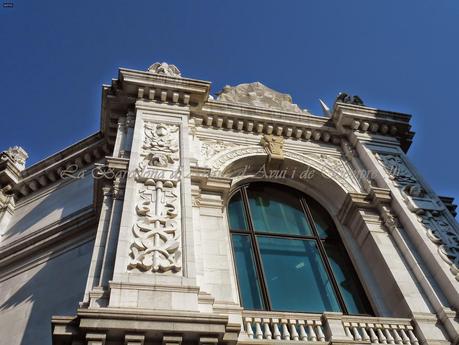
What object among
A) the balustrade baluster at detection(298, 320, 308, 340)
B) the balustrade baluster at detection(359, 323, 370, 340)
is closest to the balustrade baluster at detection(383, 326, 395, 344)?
the balustrade baluster at detection(359, 323, 370, 340)

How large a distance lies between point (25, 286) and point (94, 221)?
7.29ft

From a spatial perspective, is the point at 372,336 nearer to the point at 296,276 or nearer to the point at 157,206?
the point at 296,276

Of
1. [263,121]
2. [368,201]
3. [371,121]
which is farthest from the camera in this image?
[371,121]

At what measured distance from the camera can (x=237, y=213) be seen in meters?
12.0

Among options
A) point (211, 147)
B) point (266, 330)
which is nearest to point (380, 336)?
point (266, 330)

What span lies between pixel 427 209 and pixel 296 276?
392 cm

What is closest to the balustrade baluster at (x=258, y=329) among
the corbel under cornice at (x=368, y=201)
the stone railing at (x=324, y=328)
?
the stone railing at (x=324, y=328)

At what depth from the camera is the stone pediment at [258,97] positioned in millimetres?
16062

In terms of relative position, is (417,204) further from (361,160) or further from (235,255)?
(235,255)

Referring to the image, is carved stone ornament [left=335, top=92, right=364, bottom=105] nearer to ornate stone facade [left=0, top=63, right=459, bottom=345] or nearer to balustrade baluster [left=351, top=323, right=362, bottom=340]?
ornate stone facade [left=0, top=63, right=459, bottom=345]

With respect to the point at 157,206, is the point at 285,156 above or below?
above

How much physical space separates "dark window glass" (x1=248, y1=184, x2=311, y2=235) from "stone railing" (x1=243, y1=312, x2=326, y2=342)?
353 centimetres

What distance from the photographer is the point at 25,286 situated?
431 inches

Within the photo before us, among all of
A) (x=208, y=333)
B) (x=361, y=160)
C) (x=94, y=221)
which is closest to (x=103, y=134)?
(x=94, y=221)
